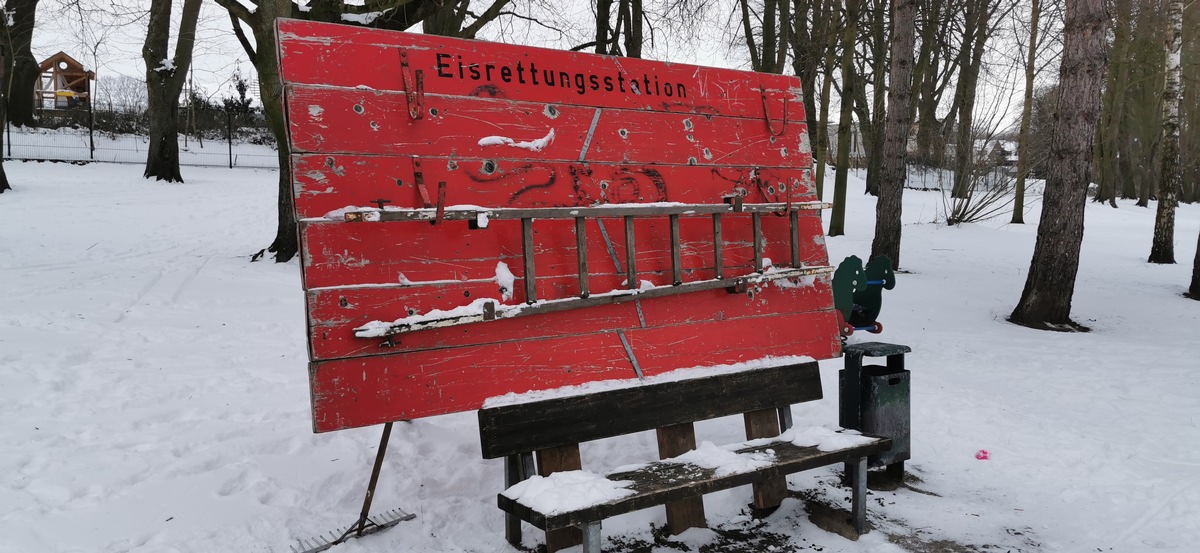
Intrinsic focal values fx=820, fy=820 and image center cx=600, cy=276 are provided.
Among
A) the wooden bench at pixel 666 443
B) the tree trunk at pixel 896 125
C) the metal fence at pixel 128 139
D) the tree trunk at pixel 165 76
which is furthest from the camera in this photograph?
the metal fence at pixel 128 139

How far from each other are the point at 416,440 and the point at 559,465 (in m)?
1.47

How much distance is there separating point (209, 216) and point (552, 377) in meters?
14.3

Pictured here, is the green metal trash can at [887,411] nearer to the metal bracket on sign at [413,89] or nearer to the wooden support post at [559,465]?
the wooden support post at [559,465]

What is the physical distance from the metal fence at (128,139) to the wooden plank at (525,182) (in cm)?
2592

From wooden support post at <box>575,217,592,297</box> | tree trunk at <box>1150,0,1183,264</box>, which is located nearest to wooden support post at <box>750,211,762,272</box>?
wooden support post at <box>575,217,592,297</box>

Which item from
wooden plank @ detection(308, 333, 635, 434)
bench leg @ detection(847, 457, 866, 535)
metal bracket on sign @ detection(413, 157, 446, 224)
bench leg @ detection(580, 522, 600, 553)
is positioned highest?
metal bracket on sign @ detection(413, 157, 446, 224)

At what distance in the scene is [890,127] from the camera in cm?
1081

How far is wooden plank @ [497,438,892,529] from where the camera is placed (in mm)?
2855

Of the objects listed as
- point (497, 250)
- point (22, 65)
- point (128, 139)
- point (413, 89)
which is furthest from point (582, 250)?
point (128, 139)

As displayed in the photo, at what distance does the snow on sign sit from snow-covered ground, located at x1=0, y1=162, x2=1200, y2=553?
31.3 inches

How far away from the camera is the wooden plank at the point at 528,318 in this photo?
10.0ft

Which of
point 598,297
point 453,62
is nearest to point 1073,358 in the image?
point 598,297

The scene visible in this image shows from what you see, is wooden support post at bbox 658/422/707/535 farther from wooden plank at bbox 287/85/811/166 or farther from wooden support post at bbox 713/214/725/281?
wooden plank at bbox 287/85/811/166

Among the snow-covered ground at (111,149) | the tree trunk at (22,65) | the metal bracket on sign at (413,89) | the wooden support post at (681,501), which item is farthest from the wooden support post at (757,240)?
the snow-covered ground at (111,149)
